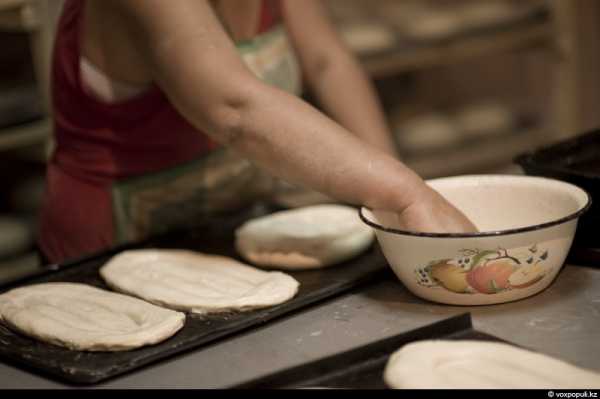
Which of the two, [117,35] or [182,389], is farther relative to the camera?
[117,35]

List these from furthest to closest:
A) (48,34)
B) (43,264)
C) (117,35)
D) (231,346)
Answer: (48,34) < (43,264) < (117,35) < (231,346)

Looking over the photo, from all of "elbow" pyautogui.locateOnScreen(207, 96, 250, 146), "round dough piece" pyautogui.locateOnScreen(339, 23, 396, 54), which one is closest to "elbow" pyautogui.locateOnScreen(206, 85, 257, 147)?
"elbow" pyautogui.locateOnScreen(207, 96, 250, 146)

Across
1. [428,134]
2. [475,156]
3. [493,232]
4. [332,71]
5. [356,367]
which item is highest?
[332,71]

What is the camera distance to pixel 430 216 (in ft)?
4.33

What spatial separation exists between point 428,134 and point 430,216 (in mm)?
2130

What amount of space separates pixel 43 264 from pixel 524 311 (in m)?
1.05

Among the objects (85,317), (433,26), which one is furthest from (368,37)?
(85,317)

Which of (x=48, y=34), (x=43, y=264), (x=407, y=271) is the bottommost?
(x=43, y=264)

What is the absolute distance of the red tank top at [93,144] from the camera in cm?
176

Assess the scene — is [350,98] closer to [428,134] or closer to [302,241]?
[302,241]
